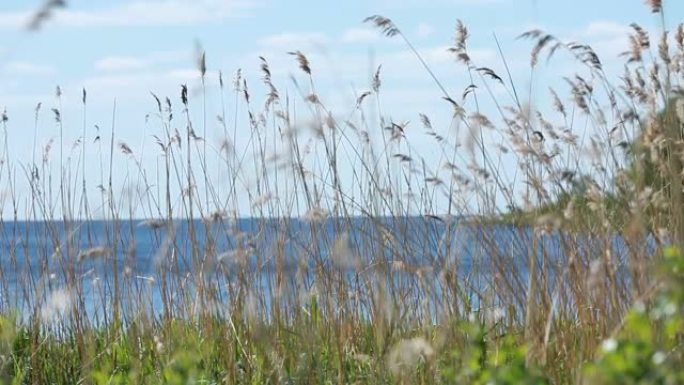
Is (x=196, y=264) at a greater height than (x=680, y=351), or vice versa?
(x=196, y=264)

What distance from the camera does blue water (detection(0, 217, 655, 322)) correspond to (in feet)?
10.6

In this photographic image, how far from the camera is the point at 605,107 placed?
362cm

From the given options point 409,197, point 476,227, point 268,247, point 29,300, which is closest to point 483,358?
point 476,227

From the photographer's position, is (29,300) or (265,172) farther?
(29,300)

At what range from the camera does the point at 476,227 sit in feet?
10.8

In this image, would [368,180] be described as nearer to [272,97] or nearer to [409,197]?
[409,197]

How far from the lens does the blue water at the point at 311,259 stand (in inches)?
127

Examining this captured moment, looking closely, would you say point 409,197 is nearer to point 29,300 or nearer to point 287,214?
point 287,214

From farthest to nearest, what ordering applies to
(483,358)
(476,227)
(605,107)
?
(605,107)
(476,227)
(483,358)

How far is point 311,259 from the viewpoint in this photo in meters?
3.91

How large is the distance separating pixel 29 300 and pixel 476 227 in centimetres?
177

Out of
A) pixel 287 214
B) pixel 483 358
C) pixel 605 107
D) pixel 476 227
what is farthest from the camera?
pixel 287 214

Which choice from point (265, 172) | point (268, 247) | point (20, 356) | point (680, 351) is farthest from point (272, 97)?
point (680, 351)

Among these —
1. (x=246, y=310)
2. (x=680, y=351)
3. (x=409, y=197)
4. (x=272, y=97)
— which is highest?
(x=272, y=97)
